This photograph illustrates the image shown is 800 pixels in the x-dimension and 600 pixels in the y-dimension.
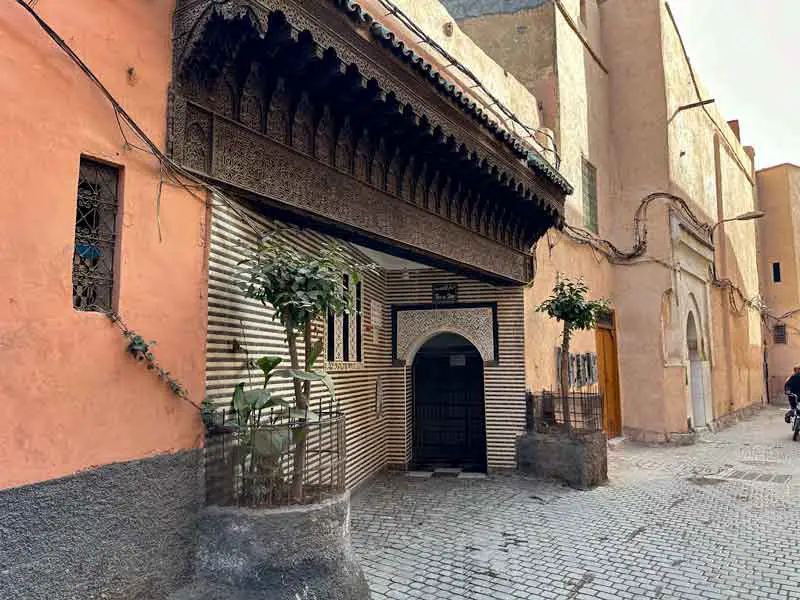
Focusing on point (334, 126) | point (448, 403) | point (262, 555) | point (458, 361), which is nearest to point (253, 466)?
point (262, 555)

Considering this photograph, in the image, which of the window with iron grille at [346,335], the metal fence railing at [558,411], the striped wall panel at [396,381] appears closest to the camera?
the window with iron grille at [346,335]

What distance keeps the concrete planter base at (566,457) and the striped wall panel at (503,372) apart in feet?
0.84

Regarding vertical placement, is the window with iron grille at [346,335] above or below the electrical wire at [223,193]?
below

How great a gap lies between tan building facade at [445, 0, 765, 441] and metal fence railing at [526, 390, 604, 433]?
97 centimetres

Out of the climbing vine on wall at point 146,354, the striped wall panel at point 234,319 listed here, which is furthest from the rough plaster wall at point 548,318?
the climbing vine on wall at point 146,354

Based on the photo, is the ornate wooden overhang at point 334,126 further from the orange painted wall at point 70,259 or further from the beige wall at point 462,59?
the beige wall at point 462,59

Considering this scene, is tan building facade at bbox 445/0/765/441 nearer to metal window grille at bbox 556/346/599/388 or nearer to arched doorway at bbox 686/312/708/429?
arched doorway at bbox 686/312/708/429

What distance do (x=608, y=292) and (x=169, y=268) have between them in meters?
11.6

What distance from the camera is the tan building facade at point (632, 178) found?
11492 millimetres

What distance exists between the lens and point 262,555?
3680 mm

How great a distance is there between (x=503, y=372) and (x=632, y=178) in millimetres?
7571

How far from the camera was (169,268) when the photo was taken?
372 centimetres

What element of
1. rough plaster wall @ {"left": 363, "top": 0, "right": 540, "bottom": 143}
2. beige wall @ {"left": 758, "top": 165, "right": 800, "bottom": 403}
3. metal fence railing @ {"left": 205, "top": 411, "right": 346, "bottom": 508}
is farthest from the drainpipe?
metal fence railing @ {"left": 205, "top": 411, "right": 346, "bottom": 508}

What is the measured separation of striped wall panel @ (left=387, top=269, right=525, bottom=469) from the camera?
9.05 m
